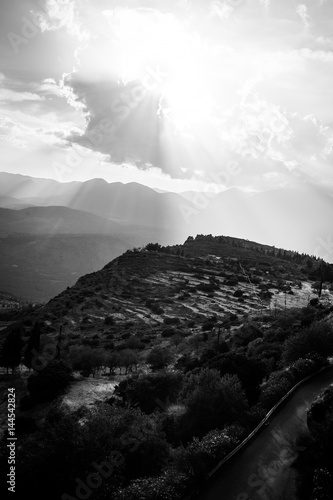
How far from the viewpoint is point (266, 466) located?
60.7 ft

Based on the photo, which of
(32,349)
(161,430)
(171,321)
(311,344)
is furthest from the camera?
(171,321)

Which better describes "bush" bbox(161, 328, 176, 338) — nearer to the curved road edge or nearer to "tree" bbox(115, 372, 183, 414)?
"tree" bbox(115, 372, 183, 414)

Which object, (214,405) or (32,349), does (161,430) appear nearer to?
(214,405)

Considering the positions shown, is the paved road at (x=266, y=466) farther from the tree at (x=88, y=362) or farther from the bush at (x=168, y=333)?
the bush at (x=168, y=333)

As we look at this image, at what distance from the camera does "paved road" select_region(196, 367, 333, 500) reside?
1686cm

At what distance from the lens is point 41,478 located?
18016 mm

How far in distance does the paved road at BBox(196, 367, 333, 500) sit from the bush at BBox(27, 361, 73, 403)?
80.1 ft

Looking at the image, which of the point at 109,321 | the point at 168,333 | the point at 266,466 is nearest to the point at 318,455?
the point at 266,466

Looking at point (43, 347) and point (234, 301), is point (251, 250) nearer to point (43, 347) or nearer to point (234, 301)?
point (234, 301)

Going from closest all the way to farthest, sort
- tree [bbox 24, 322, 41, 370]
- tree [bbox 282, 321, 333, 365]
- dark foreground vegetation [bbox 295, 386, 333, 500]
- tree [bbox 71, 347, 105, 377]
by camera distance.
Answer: dark foreground vegetation [bbox 295, 386, 333, 500]
tree [bbox 282, 321, 333, 365]
tree [bbox 71, 347, 105, 377]
tree [bbox 24, 322, 41, 370]

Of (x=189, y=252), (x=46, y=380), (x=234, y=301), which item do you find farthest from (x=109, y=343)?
(x=189, y=252)

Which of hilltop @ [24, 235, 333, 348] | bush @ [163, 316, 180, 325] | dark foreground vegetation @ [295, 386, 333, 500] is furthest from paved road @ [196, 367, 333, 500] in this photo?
bush @ [163, 316, 180, 325]

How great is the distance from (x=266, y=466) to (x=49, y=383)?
89.1ft

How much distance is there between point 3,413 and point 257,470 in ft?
85.1
